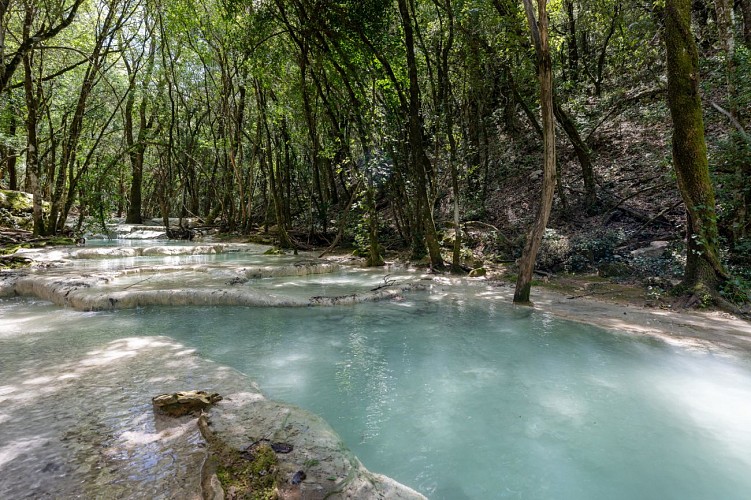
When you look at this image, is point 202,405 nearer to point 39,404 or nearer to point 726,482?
point 39,404

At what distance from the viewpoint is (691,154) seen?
5914 millimetres

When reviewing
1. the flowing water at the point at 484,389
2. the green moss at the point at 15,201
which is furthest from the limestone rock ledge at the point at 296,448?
the green moss at the point at 15,201

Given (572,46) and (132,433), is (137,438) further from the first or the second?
(572,46)

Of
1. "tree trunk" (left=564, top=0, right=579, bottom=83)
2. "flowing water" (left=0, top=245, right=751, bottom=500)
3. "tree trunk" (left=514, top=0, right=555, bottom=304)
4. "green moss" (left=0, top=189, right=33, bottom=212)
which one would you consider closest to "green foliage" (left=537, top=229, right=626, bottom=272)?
"tree trunk" (left=514, top=0, right=555, bottom=304)

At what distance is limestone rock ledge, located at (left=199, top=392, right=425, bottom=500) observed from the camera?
1747 mm

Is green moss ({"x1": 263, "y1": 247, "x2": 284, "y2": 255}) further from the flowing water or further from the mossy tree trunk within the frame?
the mossy tree trunk

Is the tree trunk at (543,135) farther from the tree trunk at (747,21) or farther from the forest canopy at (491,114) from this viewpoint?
the tree trunk at (747,21)

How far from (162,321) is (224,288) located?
1.30 meters

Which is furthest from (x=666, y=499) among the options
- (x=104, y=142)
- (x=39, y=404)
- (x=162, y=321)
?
(x=104, y=142)

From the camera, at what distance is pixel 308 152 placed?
59.0 ft

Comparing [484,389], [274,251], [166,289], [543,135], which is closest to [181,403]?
[484,389]

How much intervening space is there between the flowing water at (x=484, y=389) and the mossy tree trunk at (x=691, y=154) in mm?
2384

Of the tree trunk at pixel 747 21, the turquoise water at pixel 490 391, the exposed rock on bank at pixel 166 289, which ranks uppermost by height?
the tree trunk at pixel 747 21

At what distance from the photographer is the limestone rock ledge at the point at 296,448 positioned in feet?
5.73
